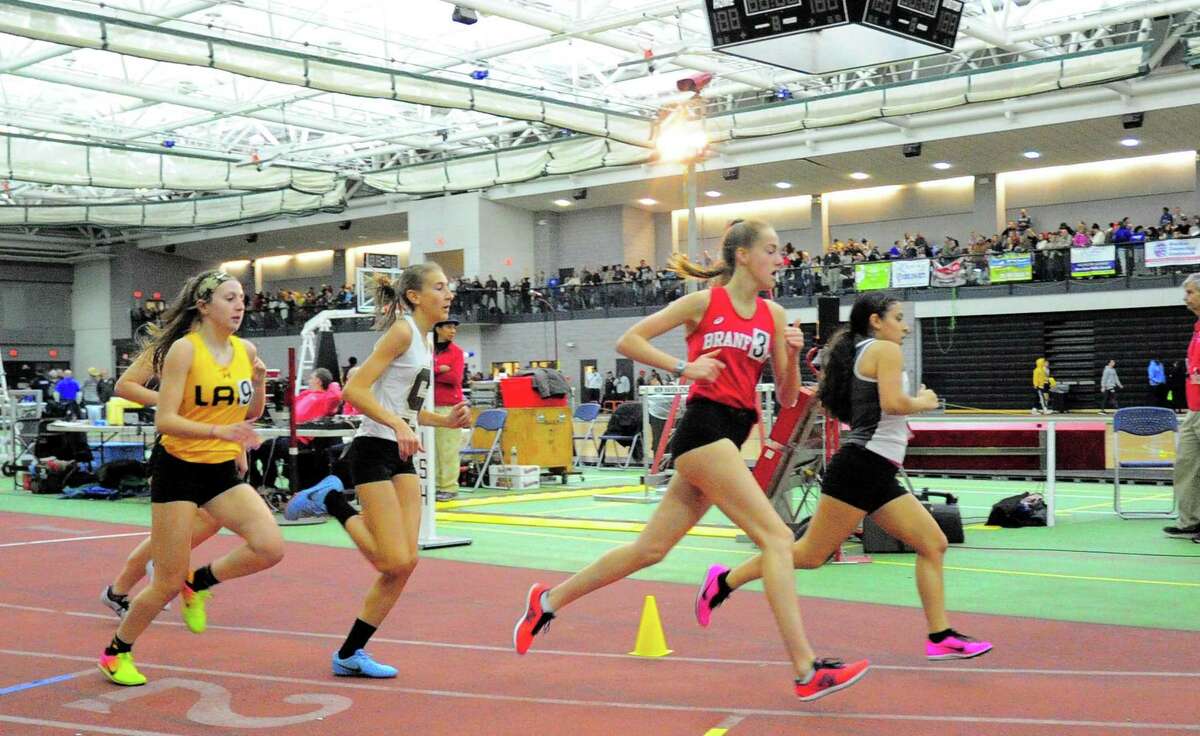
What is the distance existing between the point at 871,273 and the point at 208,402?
27.7 metres

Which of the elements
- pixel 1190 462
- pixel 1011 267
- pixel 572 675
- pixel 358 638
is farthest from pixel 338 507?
pixel 1011 267

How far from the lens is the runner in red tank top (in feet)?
15.6

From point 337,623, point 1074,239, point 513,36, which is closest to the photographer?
point 337,623

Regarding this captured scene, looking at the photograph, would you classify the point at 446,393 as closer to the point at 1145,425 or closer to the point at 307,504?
the point at 307,504

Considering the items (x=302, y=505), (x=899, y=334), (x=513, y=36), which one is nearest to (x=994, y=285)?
(x=513, y=36)

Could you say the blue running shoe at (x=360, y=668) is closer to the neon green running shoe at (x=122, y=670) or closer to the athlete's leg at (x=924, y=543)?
the neon green running shoe at (x=122, y=670)

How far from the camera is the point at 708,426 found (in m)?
4.98

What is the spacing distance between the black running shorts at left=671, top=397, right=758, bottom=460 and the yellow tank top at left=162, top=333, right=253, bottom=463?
76.3 inches

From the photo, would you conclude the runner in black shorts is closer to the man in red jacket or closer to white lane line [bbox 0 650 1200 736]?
white lane line [bbox 0 650 1200 736]

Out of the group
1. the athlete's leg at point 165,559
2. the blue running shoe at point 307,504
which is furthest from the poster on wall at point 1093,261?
the athlete's leg at point 165,559

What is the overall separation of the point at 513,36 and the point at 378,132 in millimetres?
7830

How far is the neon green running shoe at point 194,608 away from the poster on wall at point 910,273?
Answer: 27.5 metres

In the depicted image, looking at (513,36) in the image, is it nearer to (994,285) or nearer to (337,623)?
(994,285)

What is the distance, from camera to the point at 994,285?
3103cm
